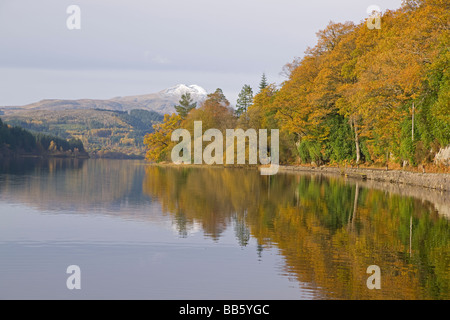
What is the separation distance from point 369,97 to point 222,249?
36.4 m

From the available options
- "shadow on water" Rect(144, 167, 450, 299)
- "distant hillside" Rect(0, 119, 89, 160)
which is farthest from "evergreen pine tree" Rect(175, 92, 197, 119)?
"shadow on water" Rect(144, 167, 450, 299)

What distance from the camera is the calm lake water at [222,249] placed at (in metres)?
9.91

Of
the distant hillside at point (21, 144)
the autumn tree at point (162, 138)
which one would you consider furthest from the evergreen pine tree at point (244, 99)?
the distant hillside at point (21, 144)

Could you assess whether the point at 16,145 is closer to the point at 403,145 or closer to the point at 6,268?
the point at 403,145

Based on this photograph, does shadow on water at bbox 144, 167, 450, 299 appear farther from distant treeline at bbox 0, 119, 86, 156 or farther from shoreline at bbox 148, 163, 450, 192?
distant treeline at bbox 0, 119, 86, 156

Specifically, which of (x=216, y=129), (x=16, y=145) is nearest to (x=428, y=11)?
A: (x=216, y=129)

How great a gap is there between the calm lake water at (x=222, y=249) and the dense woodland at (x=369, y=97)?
665 inches

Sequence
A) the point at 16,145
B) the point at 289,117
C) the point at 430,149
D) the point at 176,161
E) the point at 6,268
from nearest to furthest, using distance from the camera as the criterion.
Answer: the point at 6,268
the point at 430,149
the point at 289,117
the point at 176,161
the point at 16,145

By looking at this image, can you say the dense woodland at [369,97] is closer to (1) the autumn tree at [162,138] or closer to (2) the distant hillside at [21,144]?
(1) the autumn tree at [162,138]

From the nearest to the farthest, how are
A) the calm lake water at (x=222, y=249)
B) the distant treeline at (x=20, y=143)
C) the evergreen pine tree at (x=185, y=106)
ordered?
the calm lake water at (x=222, y=249)
the evergreen pine tree at (x=185, y=106)
the distant treeline at (x=20, y=143)

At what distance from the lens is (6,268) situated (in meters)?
11.2

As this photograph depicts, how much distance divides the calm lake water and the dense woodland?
16894 millimetres

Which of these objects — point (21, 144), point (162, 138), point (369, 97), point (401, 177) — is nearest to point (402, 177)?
point (401, 177)

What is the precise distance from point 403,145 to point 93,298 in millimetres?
40144
